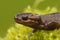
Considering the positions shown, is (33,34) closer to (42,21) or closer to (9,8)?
(42,21)

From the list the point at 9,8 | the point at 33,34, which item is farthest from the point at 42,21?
the point at 9,8

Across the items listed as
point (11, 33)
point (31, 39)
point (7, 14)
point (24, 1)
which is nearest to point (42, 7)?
point (24, 1)

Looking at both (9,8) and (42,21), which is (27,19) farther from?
(9,8)

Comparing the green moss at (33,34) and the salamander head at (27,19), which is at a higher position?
the salamander head at (27,19)

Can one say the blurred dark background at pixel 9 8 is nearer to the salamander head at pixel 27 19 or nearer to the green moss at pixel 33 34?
→ the green moss at pixel 33 34

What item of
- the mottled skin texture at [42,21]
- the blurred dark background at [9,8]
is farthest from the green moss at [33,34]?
the blurred dark background at [9,8]

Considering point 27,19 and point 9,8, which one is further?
point 9,8

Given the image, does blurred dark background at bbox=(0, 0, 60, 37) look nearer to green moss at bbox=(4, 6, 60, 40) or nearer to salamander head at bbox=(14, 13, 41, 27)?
green moss at bbox=(4, 6, 60, 40)

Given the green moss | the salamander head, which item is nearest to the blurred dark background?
the green moss
